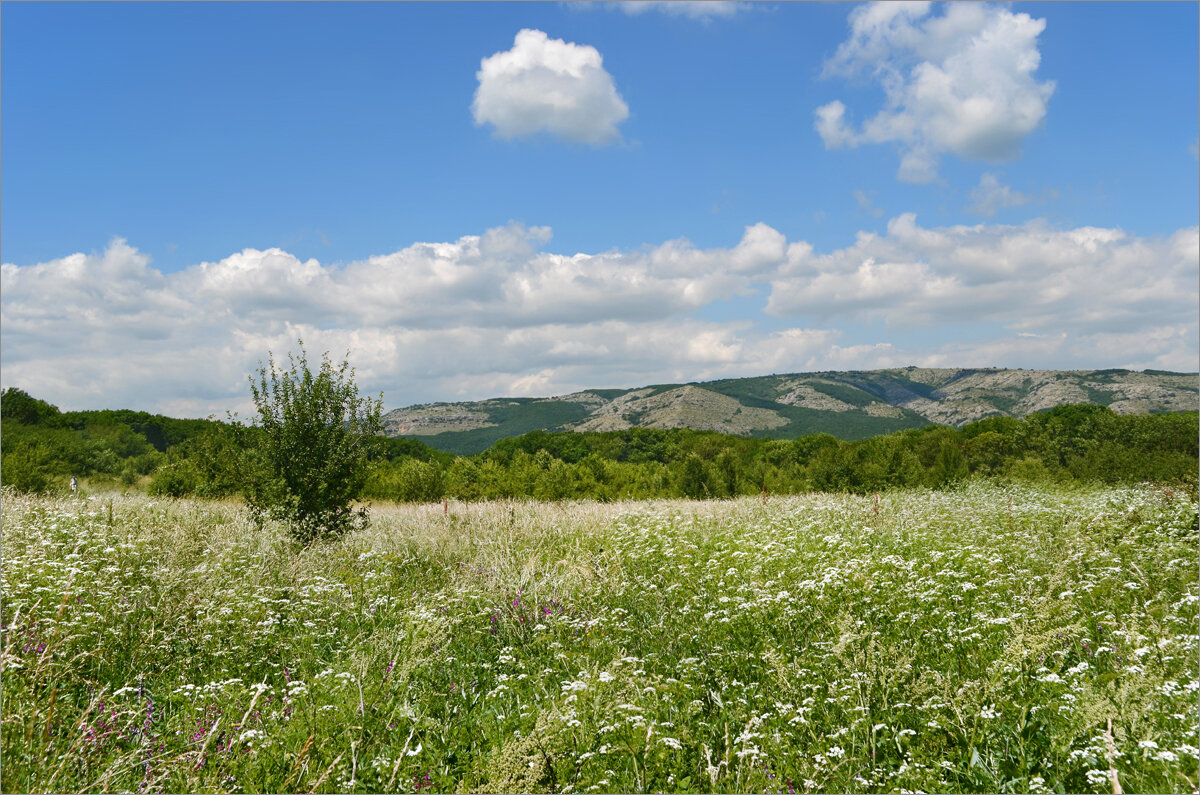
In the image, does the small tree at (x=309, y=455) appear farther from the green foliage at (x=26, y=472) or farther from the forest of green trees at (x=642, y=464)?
the green foliage at (x=26, y=472)

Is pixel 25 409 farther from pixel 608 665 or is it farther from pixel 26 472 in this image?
pixel 608 665

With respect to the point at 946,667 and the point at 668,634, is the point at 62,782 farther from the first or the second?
the point at 946,667

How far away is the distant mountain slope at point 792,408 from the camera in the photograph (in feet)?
490

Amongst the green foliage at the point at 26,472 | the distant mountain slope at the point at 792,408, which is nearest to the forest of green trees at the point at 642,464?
the green foliage at the point at 26,472

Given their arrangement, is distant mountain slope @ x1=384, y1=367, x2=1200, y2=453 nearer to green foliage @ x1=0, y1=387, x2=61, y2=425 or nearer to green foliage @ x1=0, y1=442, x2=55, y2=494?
green foliage @ x1=0, y1=387, x2=61, y2=425

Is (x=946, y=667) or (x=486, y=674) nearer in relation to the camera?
(x=946, y=667)

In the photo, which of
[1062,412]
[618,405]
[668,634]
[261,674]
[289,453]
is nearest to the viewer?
[261,674]

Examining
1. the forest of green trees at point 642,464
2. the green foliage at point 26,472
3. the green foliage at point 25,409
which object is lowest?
the forest of green trees at point 642,464

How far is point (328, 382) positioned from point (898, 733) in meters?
11.4

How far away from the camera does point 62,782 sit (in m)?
3.28

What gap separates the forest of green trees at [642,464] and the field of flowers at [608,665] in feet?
19.4

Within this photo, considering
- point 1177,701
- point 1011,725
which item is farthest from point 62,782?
point 1177,701

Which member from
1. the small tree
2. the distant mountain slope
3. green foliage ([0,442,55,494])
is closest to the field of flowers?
the small tree

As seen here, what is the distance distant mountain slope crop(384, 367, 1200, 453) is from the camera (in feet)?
490
